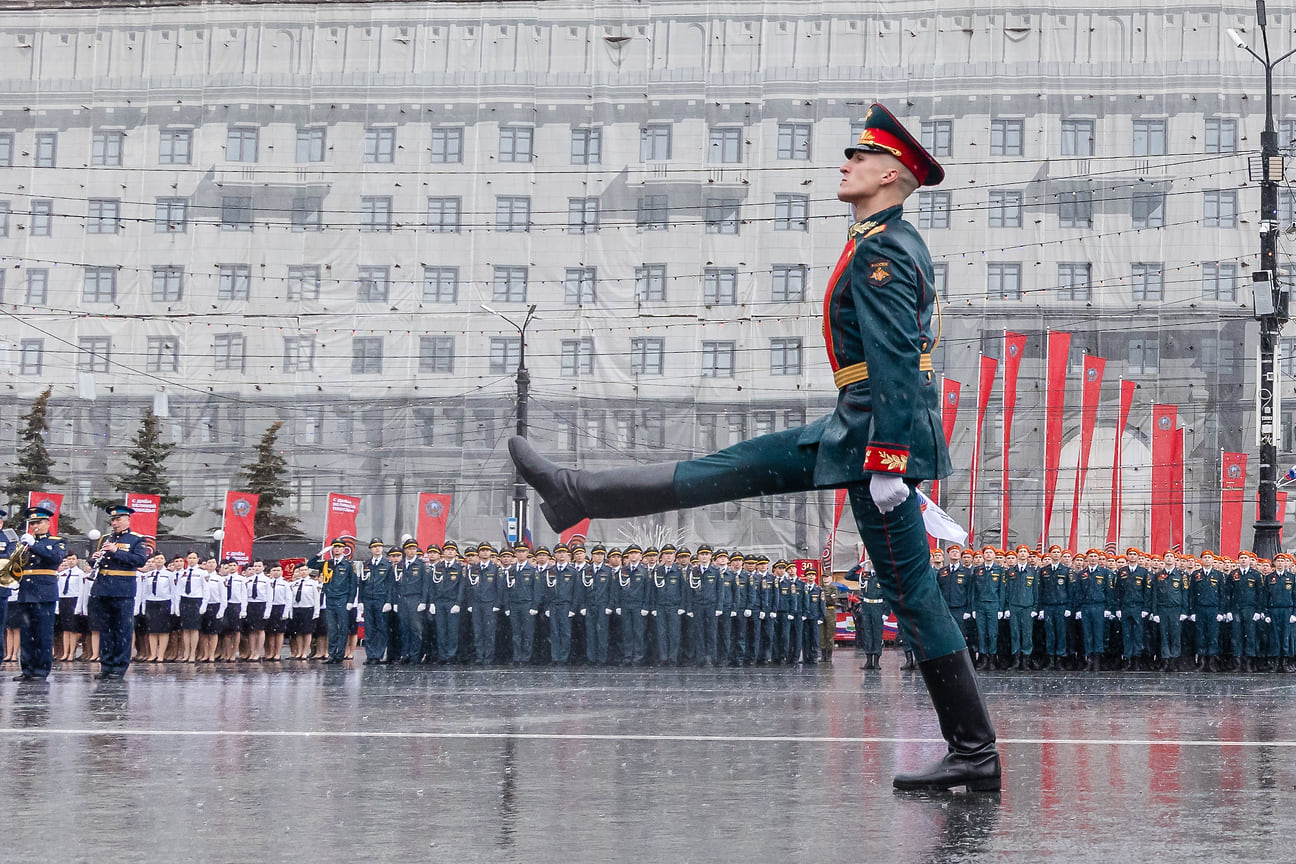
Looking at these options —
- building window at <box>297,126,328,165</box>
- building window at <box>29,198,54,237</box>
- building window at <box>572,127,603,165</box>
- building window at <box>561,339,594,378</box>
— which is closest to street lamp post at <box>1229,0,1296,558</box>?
building window at <box>561,339,594,378</box>

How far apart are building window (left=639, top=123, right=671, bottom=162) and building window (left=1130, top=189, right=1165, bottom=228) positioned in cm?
1148

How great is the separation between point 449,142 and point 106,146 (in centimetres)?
896

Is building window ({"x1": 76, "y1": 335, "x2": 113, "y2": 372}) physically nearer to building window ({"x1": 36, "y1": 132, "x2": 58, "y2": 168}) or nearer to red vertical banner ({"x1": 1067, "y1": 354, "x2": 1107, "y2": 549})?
building window ({"x1": 36, "y1": 132, "x2": 58, "y2": 168})

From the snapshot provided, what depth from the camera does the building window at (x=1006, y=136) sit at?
38.8m

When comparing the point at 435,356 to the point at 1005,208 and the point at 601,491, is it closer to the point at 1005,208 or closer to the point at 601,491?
the point at 1005,208

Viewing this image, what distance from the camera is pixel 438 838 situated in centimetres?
425

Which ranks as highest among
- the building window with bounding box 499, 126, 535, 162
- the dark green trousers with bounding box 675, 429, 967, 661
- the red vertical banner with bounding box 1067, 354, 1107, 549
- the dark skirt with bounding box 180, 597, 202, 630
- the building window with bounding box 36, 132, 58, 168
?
the building window with bounding box 499, 126, 535, 162

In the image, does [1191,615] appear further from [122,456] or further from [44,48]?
[44,48]

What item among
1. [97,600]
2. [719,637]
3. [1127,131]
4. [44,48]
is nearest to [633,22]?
[1127,131]

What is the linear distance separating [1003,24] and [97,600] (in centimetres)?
2933

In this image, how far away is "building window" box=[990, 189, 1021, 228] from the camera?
1529 inches

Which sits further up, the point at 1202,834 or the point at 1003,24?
the point at 1003,24

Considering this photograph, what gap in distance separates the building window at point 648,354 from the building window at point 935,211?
7154mm

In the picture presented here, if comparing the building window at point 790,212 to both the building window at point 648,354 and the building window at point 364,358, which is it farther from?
the building window at point 364,358
